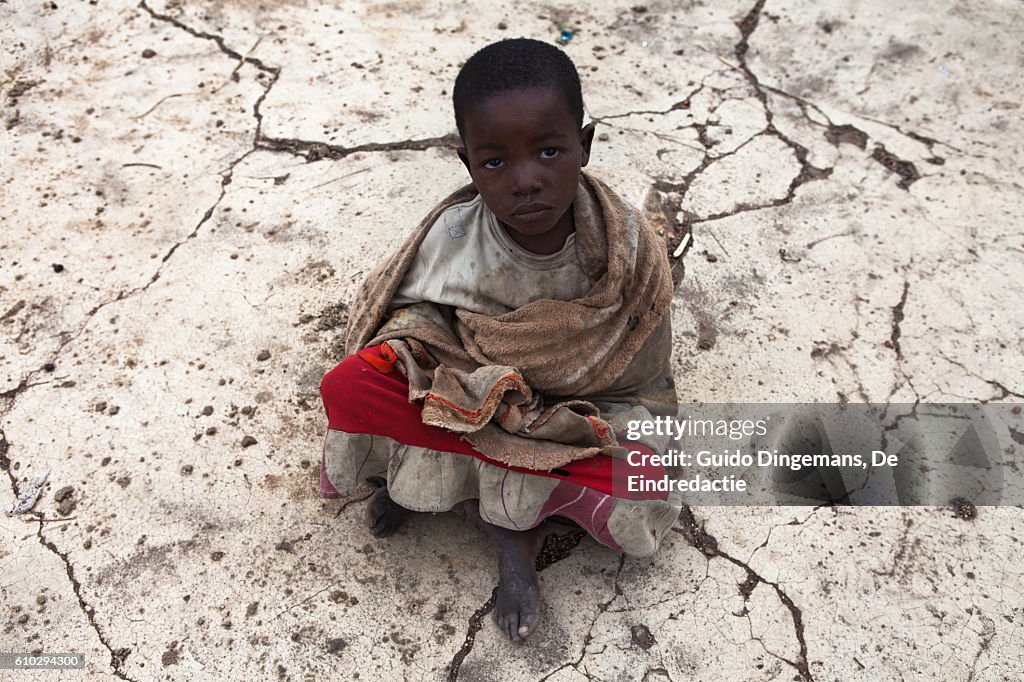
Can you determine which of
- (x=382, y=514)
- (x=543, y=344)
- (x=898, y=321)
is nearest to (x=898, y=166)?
(x=898, y=321)

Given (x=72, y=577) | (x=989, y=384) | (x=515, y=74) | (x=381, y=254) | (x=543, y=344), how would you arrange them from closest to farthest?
(x=515, y=74) < (x=543, y=344) < (x=72, y=577) < (x=989, y=384) < (x=381, y=254)

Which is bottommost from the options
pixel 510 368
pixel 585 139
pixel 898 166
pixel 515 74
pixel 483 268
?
pixel 898 166

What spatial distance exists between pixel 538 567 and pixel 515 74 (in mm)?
1283

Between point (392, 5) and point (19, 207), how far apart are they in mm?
2104

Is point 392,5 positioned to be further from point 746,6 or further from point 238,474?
point 238,474

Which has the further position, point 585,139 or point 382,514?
point 382,514

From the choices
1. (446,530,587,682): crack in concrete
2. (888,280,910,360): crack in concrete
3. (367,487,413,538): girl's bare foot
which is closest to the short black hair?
(367,487,413,538): girl's bare foot

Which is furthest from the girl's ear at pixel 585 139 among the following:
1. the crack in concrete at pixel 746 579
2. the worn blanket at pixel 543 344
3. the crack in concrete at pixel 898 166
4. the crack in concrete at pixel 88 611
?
the crack in concrete at pixel 898 166

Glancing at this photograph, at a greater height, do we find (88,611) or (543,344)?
(543,344)

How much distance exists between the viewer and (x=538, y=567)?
207 cm

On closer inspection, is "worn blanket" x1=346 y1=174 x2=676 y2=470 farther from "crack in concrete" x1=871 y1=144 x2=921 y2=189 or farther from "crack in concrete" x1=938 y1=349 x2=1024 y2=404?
"crack in concrete" x1=871 y1=144 x2=921 y2=189

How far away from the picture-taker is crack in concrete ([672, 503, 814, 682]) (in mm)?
1891

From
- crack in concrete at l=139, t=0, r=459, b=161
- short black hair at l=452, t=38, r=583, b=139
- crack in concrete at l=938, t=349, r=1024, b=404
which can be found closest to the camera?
short black hair at l=452, t=38, r=583, b=139

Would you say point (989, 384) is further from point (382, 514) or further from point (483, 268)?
point (382, 514)
